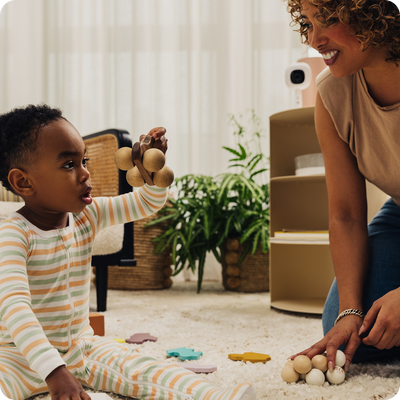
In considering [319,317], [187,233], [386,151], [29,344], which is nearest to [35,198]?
[29,344]

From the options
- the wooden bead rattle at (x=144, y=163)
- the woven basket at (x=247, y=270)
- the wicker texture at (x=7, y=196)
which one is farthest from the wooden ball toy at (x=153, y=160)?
the woven basket at (x=247, y=270)

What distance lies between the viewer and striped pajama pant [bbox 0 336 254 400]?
25.0 inches

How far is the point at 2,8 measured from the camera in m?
2.65

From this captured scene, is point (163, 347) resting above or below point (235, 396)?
below

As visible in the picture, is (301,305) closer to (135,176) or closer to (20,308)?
(135,176)

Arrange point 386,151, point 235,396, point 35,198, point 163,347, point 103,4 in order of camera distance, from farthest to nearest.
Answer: point 103,4, point 163,347, point 386,151, point 35,198, point 235,396

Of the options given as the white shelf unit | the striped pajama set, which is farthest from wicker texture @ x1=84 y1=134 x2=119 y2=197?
the striped pajama set

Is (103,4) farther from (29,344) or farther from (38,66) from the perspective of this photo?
(29,344)

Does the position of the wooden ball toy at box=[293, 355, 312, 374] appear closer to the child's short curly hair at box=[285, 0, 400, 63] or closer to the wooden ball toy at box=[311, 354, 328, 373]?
the wooden ball toy at box=[311, 354, 328, 373]

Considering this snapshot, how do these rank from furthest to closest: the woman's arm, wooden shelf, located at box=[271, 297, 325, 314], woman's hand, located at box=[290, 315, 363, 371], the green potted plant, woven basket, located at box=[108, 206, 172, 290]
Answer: woven basket, located at box=[108, 206, 172, 290], the green potted plant, wooden shelf, located at box=[271, 297, 325, 314], the woman's arm, woman's hand, located at box=[290, 315, 363, 371]

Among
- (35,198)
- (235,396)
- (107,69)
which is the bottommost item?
(235,396)

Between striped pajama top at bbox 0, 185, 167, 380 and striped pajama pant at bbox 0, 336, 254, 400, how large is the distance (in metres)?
0.03

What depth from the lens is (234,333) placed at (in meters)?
1.21

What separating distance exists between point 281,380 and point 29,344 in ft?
1.46
